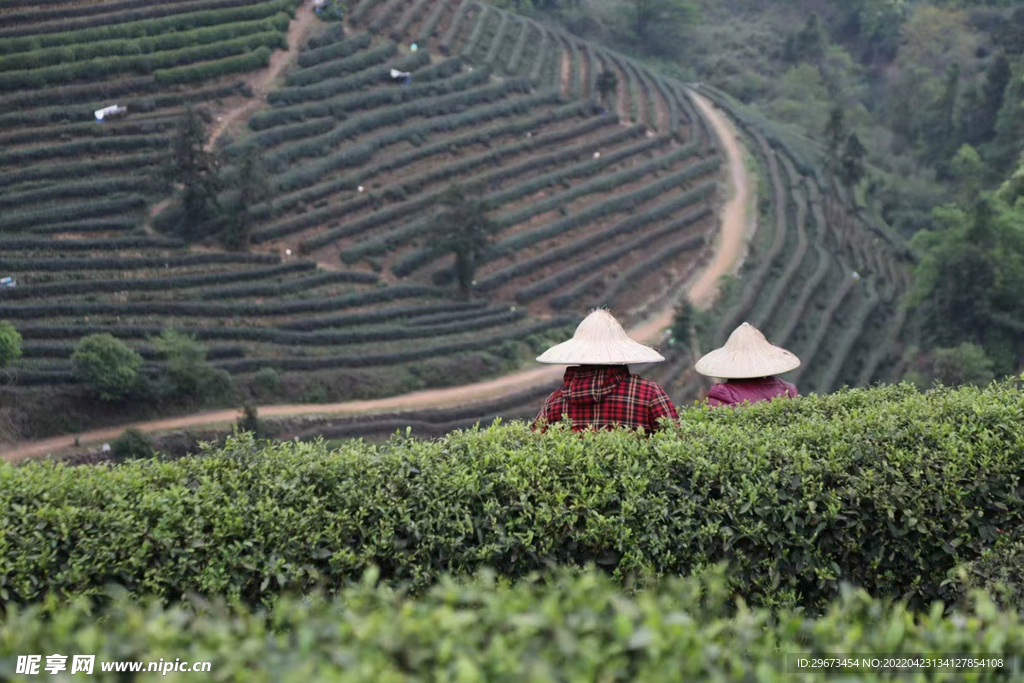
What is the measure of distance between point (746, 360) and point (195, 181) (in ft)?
89.8

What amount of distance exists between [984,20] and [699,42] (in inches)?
744

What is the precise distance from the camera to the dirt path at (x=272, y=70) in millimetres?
37250

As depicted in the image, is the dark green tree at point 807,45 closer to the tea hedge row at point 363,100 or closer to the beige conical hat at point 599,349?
the tea hedge row at point 363,100

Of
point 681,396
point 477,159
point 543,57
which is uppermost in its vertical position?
point 543,57

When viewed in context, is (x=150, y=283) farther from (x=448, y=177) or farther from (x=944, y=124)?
(x=944, y=124)

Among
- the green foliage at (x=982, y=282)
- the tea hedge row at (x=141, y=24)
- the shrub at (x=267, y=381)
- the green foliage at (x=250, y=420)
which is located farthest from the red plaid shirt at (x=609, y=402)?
the tea hedge row at (x=141, y=24)

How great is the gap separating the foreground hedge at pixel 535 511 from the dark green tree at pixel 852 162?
4458 cm

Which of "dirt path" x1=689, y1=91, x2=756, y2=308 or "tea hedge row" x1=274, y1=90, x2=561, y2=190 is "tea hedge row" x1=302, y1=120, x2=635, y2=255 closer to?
"tea hedge row" x1=274, y1=90, x2=561, y2=190

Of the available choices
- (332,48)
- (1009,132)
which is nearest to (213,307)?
(332,48)

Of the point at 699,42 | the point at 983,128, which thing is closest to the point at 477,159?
the point at 983,128

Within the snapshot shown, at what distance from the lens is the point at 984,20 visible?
68.4 meters

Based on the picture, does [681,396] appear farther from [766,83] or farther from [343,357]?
[766,83]

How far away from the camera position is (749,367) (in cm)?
702

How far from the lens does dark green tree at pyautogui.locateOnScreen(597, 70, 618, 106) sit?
48.2 m
